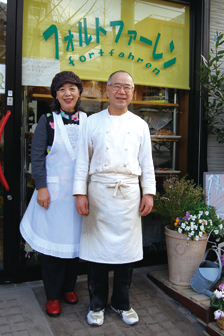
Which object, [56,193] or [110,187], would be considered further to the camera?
[56,193]

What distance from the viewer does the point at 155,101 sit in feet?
13.0

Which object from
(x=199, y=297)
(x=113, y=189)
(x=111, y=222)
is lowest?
(x=199, y=297)

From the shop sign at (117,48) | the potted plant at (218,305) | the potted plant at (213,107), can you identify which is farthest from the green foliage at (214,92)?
the potted plant at (218,305)

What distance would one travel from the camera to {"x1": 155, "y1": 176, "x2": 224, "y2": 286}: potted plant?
3160mm

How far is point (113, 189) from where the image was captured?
2.58m

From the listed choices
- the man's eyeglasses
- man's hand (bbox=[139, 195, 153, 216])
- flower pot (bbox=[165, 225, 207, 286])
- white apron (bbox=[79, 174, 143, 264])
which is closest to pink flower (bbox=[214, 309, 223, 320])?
flower pot (bbox=[165, 225, 207, 286])

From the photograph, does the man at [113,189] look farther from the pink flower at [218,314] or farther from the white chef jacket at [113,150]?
the pink flower at [218,314]

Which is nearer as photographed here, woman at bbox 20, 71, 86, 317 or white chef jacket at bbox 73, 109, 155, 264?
white chef jacket at bbox 73, 109, 155, 264

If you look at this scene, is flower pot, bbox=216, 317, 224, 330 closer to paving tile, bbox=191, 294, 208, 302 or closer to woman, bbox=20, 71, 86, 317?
paving tile, bbox=191, 294, 208, 302

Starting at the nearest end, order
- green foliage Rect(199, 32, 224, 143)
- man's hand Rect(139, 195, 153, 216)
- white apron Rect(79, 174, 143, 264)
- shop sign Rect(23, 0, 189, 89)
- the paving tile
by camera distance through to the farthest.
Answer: white apron Rect(79, 174, 143, 264), man's hand Rect(139, 195, 153, 216), the paving tile, shop sign Rect(23, 0, 189, 89), green foliage Rect(199, 32, 224, 143)

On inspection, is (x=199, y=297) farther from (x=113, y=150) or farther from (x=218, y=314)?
(x=113, y=150)

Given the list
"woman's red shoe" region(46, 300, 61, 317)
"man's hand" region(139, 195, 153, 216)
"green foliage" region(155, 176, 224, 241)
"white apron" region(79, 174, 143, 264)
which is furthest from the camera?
"green foliage" region(155, 176, 224, 241)

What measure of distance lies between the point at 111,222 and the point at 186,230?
93 cm

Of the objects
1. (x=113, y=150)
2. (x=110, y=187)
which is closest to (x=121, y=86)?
(x=113, y=150)
